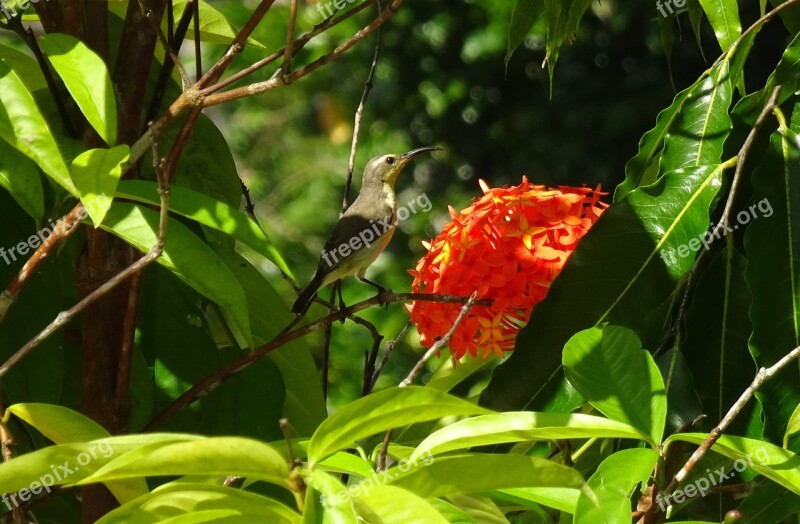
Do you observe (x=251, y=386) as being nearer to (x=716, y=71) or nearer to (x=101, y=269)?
(x=101, y=269)

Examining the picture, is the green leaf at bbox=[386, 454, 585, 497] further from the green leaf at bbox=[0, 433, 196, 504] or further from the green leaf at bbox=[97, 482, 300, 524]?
the green leaf at bbox=[0, 433, 196, 504]

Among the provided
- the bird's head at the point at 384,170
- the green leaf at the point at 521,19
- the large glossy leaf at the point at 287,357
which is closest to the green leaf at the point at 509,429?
the large glossy leaf at the point at 287,357

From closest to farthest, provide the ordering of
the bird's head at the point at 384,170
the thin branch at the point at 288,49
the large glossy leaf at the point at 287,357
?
the thin branch at the point at 288,49
the large glossy leaf at the point at 287,357
the bird's head at the point at 384,170

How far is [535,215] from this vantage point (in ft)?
5.87

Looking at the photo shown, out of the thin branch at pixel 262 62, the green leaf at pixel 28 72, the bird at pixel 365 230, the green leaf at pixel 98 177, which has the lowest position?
the bird at pixel 365 230

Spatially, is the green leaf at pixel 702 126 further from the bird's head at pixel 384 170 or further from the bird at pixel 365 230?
the bird's head at pixel 384 170

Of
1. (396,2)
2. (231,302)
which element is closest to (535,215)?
(396,2)

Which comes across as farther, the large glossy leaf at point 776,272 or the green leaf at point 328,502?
the large glossy leaf at point 776,272

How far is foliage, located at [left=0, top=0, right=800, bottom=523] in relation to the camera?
0.91 m

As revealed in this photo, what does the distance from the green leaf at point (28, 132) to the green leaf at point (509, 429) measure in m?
0.44

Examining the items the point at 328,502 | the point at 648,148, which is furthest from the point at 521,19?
the point at 328,502

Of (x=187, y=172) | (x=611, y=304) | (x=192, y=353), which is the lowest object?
(x=611, y=304)

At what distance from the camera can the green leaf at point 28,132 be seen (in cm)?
100

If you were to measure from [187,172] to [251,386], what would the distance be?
14.7 inches
